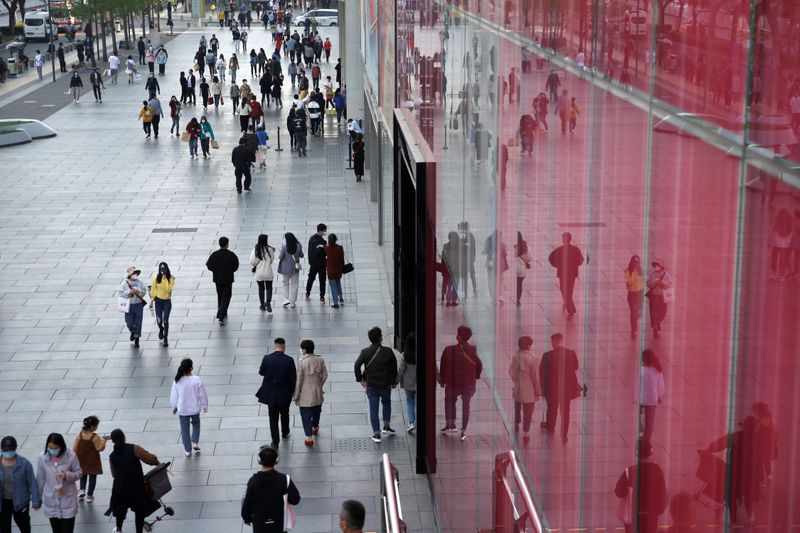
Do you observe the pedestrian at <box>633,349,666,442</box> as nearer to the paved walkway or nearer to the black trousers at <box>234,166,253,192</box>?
the paved walkway

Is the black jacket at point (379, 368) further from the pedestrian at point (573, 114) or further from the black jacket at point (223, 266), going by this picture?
the pedestrian at point (573, 114)

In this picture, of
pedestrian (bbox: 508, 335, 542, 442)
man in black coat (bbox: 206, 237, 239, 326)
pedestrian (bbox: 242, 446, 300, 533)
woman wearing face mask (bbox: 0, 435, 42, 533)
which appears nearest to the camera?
pedestrian (bbox: 508, 335, 542, 442)

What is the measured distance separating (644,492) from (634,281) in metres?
0.71

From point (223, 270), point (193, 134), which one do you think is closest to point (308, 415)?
point (223, 270)

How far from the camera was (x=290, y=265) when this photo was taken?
61.7 ft

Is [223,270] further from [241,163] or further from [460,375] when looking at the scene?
[241,163]

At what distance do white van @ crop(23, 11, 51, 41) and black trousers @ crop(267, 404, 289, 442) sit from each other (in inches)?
2662

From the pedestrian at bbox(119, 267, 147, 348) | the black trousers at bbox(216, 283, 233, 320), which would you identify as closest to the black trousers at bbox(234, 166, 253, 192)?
the black trousers at bbox(216, 283, 233, 320)

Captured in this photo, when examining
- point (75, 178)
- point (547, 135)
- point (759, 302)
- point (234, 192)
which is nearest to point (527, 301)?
point (547, 135)

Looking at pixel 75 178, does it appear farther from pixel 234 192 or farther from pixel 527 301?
pixel 527 301

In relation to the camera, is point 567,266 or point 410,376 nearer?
point 567,266

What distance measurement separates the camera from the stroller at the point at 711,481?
3074 millimetres

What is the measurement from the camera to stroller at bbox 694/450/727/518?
3.07 metres

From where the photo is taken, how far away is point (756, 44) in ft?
9.38
